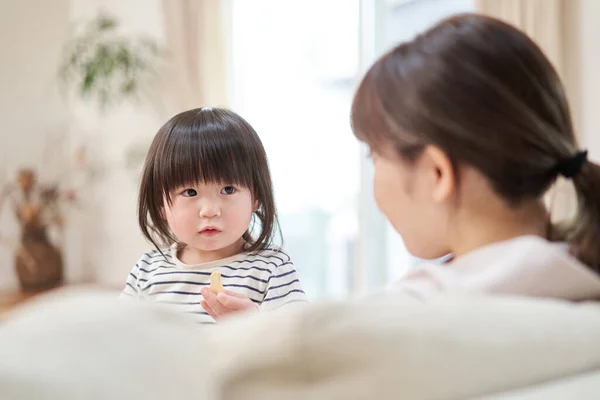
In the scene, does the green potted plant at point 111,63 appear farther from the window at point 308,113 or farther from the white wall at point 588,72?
the white wall at point 588,72

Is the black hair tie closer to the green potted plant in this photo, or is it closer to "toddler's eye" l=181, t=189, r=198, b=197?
"toddler's eye" l=181, t=189, r=198, b=197

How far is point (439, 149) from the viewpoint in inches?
29.5

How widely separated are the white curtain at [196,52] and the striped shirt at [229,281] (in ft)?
8.52

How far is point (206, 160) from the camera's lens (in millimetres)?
1291

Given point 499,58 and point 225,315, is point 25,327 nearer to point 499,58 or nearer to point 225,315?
point 499,58

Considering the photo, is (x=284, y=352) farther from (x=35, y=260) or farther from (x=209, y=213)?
(x=35, y=260)

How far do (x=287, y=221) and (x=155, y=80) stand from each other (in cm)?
125

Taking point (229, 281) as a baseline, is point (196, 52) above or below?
above

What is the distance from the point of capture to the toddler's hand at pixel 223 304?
3.84ft

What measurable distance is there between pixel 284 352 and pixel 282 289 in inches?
34.6

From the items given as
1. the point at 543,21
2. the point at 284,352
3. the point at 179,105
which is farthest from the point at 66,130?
the point at 284,352

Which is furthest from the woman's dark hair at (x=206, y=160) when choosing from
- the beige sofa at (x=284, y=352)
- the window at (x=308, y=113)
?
the window at (x=308, y=113)

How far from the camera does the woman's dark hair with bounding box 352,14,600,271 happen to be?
72cm

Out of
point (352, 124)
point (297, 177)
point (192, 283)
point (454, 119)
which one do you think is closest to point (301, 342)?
point (454, 119)
